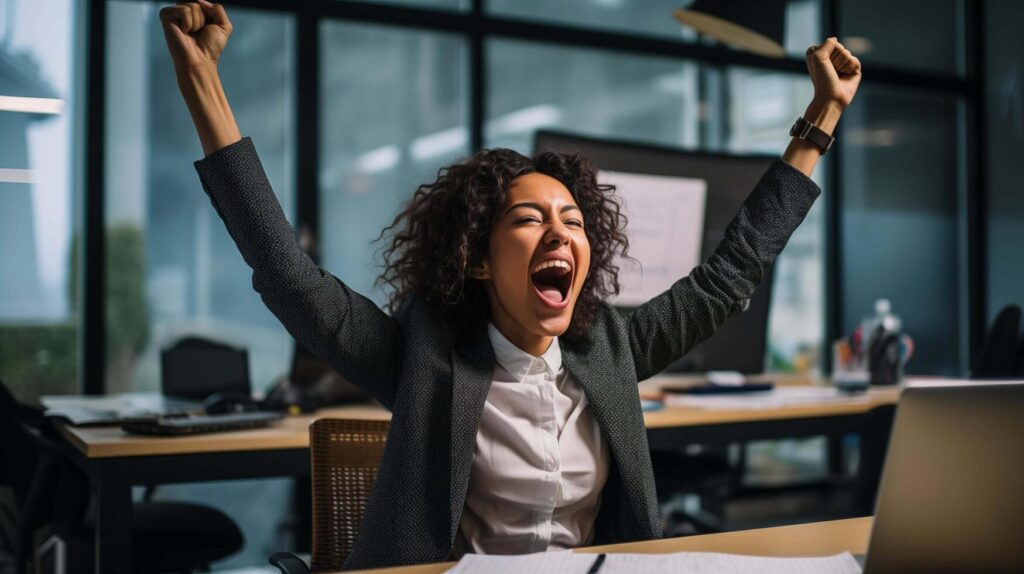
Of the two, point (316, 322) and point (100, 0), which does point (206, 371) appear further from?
point (100, 0)

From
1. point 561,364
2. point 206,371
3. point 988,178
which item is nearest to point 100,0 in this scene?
point 206,371

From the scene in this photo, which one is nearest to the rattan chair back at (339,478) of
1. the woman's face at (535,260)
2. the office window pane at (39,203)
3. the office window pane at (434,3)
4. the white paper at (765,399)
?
the woman's face at (535,260)

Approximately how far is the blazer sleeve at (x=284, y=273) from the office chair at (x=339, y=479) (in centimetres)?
24

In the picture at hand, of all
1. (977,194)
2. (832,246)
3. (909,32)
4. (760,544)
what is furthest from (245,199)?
(977,194)

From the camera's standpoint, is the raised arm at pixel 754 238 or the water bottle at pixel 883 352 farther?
the water bottle at pixel 883 352

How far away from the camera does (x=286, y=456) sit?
1.83 meters

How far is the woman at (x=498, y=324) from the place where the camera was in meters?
1.10

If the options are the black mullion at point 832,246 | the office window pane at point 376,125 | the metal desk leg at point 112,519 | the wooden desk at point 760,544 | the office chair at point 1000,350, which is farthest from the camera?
the black mullion at point 832,246

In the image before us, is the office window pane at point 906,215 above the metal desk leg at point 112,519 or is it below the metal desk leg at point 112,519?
above

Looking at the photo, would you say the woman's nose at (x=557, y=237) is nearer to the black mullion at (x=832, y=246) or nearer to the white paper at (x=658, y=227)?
the white paper at (x=658, y=227)

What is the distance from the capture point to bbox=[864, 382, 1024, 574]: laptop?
0.76 metres

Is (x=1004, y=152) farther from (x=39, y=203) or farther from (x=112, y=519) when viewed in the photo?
(x=112, y=519)

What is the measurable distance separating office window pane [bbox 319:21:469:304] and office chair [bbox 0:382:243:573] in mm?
1645

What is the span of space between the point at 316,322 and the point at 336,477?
0.39m
